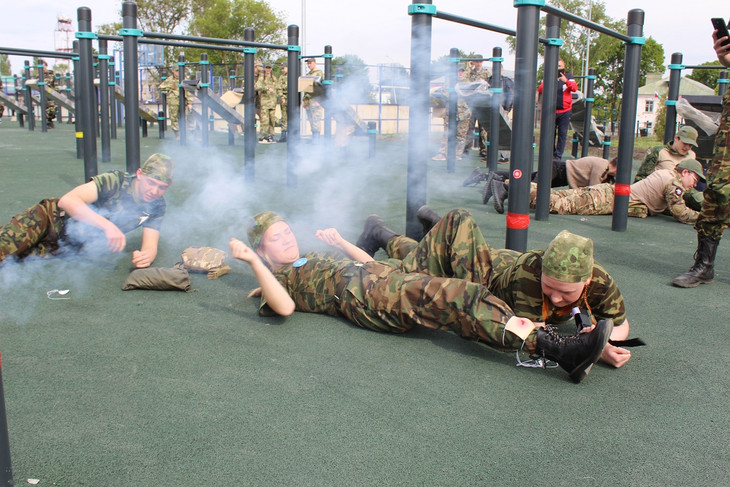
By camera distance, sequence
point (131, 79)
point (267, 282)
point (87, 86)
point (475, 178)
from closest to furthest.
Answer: point (267, 282)
point (131, 79)
point (87, 86)
point (475, 178)

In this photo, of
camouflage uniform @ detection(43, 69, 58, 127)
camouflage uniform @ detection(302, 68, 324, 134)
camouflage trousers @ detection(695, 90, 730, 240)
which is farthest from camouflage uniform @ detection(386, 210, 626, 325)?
camouflage uniform @ detection(43, 69, 58, 127)

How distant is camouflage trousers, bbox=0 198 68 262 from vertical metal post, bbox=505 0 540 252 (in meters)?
2.70

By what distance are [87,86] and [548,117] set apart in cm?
426

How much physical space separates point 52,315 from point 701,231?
3.63m

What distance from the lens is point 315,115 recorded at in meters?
13.7

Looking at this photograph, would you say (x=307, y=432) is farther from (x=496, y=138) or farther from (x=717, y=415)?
(x=496, y=138)

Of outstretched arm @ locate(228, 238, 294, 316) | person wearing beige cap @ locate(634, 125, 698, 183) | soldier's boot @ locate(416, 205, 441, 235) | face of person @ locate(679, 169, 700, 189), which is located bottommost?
outstretched arm @ locate(228, 238, 294, 316)

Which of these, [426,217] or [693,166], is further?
[693,166]

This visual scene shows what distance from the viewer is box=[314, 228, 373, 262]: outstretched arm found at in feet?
11.3

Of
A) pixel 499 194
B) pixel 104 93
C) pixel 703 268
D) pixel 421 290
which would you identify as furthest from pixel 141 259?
pixel 104 93

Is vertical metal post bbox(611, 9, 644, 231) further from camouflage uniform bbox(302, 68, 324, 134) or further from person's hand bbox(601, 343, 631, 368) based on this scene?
camouflage uniform bbox(302, 68, 324, 134)

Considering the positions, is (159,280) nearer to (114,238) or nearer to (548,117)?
(114,238)

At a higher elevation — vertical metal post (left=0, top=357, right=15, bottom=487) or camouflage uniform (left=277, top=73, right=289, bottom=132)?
camouflage uniform (left=277, top=73, right=289, bottom=132)

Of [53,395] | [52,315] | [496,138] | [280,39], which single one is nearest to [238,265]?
[52,315]
